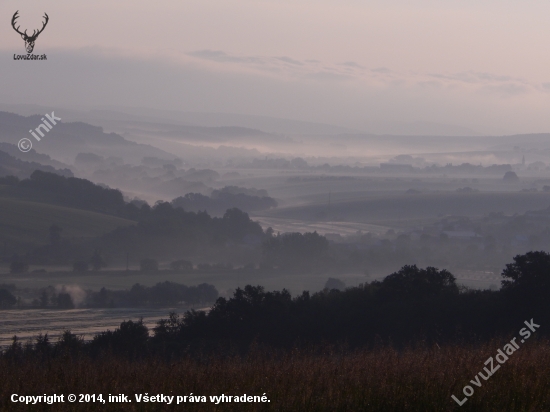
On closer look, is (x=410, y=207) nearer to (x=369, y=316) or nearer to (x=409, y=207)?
(x=409, y=207)

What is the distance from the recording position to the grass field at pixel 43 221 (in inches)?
3307

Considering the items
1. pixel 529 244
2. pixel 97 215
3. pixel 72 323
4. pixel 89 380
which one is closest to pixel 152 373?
pixel 89 380

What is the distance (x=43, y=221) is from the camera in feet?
296

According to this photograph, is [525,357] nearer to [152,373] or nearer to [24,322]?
[152,373]

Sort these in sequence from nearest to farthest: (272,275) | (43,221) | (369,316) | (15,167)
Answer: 1. (369,316)
2. (272,275)
3. (43,221)
4. (15,167)

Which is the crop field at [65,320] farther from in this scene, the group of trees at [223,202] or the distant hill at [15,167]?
the distant hill at [15,167]

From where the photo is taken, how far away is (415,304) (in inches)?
1020

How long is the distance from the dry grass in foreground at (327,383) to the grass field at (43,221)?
73349 mm

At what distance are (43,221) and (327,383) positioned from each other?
277ft

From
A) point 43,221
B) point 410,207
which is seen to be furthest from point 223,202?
point 43,221

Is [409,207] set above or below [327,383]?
above

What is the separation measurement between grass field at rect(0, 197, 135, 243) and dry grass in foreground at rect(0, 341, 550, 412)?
73349 millimetres

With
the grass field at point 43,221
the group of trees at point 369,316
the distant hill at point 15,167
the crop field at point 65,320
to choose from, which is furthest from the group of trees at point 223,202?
the group of trees at point 369,316

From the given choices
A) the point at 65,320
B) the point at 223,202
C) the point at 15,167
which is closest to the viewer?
the point at 65,320
